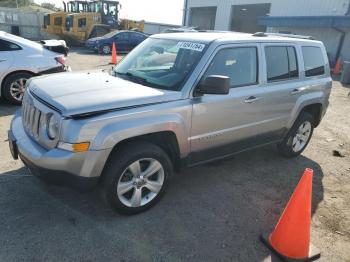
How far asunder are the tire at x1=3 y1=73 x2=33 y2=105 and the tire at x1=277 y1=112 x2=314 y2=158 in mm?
5349

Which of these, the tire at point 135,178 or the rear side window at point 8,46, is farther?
the rear side window at point 8,46

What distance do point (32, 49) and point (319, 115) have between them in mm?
5918

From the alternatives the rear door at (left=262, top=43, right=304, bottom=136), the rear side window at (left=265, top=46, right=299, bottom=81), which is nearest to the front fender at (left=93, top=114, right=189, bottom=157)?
the rear door at (left=262, top=43, right=304, bottom=136)

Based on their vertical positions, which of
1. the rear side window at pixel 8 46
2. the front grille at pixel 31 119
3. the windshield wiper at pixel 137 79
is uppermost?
the windshield wiper at pixel 137 79

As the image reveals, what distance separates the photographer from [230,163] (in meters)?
5.03

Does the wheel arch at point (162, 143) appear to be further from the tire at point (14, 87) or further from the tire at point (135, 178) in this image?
the tire at point (14, 87)

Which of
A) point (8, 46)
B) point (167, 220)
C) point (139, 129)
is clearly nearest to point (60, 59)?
point (8, 46)

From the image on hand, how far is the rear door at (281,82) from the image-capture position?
14.1ft

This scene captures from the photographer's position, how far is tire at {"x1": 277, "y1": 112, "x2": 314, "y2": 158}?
5.13 m

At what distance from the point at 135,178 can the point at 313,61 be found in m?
3.45

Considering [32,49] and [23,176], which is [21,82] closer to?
[32,49]

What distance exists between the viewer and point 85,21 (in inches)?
877

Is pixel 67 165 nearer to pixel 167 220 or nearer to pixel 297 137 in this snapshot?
pixel 167 220

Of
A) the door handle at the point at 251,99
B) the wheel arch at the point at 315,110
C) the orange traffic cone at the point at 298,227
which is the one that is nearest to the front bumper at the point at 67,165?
the orange traffic cone at the point at 298,227
